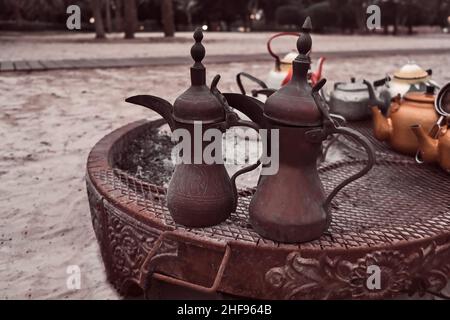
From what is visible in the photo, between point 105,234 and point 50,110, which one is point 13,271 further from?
point 50,110

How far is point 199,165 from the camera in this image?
120 centimetres

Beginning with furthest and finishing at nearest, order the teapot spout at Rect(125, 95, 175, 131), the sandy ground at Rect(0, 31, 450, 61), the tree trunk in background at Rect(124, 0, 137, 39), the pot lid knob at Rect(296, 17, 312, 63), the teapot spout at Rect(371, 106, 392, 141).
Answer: the tree trunk in background at Rect(124, 0, 137, 39) → the sandy ground at Rect(0, 31, 450, 61) → the teapot spout at Rect(371, 106, 392, 141) → the teapot spout at Rect(125, 95, 175, 131) → the pot lid knob at Rect(296, 17, 312, 63)

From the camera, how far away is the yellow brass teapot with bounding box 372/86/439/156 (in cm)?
191

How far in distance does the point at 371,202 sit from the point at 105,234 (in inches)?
37.6

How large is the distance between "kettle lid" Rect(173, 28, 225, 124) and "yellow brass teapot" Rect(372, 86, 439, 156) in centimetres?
115

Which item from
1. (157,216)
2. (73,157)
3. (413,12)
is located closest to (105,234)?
(157,216)

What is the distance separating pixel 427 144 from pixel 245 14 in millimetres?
25772

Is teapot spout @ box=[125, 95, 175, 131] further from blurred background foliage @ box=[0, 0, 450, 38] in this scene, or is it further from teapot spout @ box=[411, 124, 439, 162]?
blurred background foliage @ box=[0, 0, 450, 38]

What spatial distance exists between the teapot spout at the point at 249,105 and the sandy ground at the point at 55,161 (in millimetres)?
876

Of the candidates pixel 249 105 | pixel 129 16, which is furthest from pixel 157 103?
pixel 129 16

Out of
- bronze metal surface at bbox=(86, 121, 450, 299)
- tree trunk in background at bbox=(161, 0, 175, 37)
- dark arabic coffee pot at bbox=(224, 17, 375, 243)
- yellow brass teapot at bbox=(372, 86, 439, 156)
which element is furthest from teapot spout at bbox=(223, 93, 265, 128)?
tree trunk in background at bbox=(161, 0, 175, 37)

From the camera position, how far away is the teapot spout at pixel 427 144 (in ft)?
5.76

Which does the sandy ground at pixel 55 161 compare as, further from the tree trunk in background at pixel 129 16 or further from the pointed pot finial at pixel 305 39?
the tree trunk in background at pixel 129 16

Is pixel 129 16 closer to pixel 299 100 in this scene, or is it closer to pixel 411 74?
pixel 411 74
